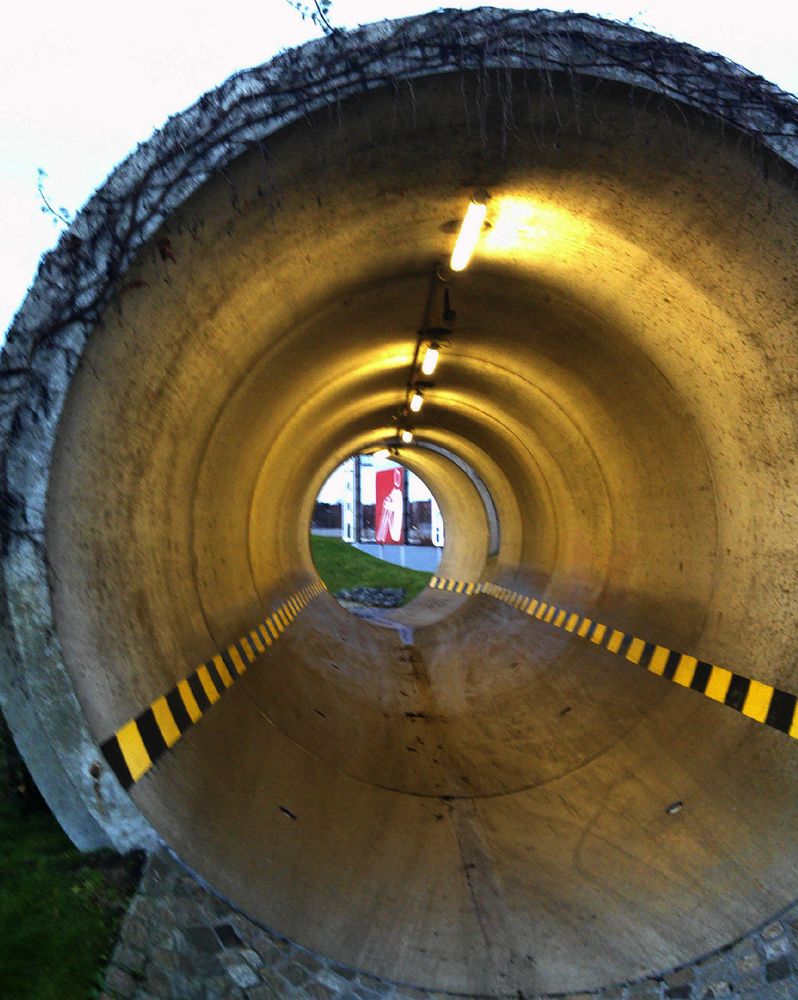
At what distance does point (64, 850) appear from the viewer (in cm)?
494

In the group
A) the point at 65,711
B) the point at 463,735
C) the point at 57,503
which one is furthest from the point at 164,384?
the point at 463,735

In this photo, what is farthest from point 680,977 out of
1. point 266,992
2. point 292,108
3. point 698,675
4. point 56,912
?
point 292,108

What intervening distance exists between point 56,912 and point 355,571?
30.0 m

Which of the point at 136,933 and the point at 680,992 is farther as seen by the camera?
the point at 680,992

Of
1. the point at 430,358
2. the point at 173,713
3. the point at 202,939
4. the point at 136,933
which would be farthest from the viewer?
the point at 430,358

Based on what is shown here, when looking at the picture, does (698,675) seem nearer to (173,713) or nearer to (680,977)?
(680,977)

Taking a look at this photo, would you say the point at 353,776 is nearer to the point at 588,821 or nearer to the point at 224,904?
the point at 588,821

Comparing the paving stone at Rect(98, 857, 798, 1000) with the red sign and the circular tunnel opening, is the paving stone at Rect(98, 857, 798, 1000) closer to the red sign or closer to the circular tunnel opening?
Answer: the circular tunnel opening

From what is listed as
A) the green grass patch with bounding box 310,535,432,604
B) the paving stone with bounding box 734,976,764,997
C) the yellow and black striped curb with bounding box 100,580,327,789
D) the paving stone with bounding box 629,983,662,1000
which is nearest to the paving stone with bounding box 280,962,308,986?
the yellow and black striped curb with bounding box 100,580,327,789

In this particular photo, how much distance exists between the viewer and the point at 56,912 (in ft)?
14.3

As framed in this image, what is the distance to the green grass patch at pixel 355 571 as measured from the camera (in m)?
33.1

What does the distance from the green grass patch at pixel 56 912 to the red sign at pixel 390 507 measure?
129ft

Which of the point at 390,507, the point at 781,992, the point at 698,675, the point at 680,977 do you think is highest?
the point at 390,507

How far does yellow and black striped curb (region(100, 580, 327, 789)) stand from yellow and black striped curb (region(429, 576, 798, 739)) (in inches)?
159
